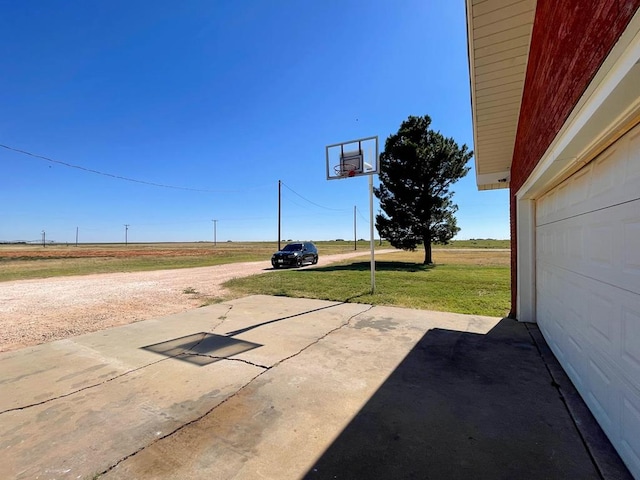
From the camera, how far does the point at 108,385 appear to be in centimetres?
356

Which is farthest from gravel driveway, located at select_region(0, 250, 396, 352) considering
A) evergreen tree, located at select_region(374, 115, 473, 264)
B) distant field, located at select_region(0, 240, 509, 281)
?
evergreen tree, located at select_region(374, 115, 473, 264)

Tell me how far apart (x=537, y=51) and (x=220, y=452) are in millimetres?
5305

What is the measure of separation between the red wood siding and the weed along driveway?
264cm

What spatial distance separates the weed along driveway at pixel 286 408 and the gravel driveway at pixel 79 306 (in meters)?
1.03

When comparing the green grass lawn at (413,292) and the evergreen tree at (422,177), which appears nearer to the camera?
the green grass lawn at (413,292)

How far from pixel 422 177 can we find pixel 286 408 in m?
20.5

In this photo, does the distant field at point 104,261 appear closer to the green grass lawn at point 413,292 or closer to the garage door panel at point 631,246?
the green grass lawn at point 413,292

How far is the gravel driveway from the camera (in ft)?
19.3

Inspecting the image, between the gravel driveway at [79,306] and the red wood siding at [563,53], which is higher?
the red wood siding at [563,53]

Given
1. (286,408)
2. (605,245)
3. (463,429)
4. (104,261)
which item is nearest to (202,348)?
(286,408)

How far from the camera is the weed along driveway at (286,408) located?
2.24m

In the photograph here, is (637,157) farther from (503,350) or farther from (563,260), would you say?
(503,350)

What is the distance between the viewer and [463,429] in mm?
2643

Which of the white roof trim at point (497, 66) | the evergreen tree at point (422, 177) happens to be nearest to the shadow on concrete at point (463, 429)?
the white roof trim at point (497, 66)
